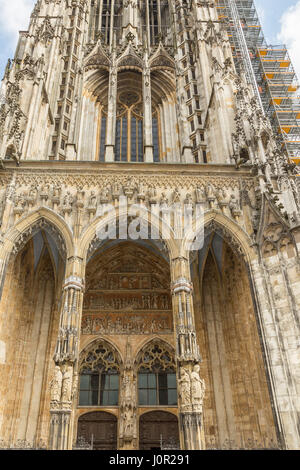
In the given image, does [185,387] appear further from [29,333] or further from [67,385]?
[29,333]

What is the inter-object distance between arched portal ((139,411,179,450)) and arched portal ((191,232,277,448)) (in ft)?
4.17

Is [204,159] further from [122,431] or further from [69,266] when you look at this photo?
[122,431]

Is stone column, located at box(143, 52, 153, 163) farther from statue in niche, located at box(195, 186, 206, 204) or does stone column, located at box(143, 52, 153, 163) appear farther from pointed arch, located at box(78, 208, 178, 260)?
pointed arch, located at box(78, 208, 178, 260)

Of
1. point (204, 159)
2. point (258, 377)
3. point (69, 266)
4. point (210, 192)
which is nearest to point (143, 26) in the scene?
point (204, 159)

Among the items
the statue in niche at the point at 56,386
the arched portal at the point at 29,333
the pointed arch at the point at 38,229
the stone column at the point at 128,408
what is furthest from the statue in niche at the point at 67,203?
the stone column at the point at 128,408

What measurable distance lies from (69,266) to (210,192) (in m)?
5.41

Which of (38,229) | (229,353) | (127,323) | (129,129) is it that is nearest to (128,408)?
(127,323)

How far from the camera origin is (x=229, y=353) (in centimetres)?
1327

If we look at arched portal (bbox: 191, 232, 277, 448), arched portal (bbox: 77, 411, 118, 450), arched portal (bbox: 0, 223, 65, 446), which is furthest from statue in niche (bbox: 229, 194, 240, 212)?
arched portal (bbox: 77, 411, 118, 450)

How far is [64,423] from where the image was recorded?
29.3 ft

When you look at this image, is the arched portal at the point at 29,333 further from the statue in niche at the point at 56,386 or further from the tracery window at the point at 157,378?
the tracery window at the point at 157,378

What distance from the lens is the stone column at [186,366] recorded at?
9.04m

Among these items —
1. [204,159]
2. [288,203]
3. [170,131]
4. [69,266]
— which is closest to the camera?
[69,266]

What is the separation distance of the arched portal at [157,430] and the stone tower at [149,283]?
4cm
